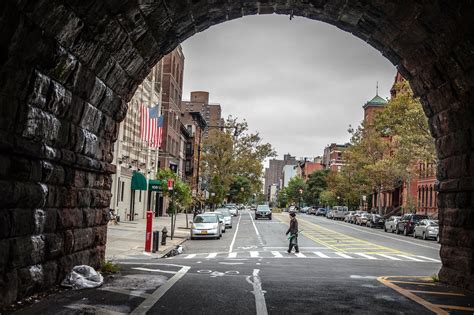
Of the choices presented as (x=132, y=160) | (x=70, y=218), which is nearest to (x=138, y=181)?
(x=132, y=160)

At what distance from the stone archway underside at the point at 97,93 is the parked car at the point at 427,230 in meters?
26.1

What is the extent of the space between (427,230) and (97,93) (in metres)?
32.1

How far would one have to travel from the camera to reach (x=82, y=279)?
10.8 metres

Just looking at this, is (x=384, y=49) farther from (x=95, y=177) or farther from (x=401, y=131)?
(x=401, y=131)

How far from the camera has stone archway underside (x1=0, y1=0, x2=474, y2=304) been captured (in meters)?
8.17

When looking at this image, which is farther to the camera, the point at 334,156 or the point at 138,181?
the point at 334,156

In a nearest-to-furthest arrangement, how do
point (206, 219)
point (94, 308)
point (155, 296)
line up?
point (94, 308)
point (155, 296)
point (206, 219)

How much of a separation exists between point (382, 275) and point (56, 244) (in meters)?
8.80

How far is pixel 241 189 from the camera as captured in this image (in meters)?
113

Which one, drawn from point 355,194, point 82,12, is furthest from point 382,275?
point 355,194

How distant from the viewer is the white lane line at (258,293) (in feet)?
29.0

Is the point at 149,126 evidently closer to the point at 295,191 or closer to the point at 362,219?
the point at 362,219

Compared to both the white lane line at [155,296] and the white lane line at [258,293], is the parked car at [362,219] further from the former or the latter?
the white lane line at [155,296]

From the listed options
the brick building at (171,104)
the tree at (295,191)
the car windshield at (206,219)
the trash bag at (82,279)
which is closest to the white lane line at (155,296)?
the trash bag at (82,279)
